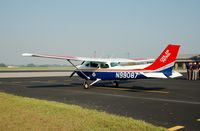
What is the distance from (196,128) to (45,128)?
447cm

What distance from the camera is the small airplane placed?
18656 mm

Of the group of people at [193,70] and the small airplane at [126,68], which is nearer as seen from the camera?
the small airplane at [126,68]

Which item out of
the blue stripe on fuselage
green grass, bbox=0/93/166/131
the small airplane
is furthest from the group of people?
green grass, bbox=0/93/166/131

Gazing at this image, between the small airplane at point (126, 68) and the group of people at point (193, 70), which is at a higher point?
the small airplane at point (126, 68)

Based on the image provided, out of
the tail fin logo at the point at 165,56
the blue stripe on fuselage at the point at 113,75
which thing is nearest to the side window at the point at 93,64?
the blue stripe on fuselage at the point at 113,75

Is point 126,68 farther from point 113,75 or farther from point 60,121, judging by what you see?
point 60,121

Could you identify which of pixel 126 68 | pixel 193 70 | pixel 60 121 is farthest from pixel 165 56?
pixel 193 70

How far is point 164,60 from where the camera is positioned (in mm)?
18672

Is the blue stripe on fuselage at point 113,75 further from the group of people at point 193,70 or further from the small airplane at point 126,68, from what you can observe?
the group of people at point 193,70

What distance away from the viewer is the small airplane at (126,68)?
1866 cm

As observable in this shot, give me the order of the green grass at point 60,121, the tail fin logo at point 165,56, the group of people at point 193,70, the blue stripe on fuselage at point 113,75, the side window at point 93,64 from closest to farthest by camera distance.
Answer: the green grass at point 60,121, the tail fin logo at point 165,56, the blue stripe on fuselage at point 113,75, the side window at point 93,64, the group of people at point 193,70

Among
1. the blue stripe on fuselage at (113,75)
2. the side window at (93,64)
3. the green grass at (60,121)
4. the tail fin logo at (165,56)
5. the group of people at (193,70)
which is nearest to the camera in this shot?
the green grass at (60,121)

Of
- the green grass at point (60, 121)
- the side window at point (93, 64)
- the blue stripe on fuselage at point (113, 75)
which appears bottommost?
the blue stripe on fuselage at point (113, 75)

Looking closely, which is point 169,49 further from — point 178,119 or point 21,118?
point 21,118
